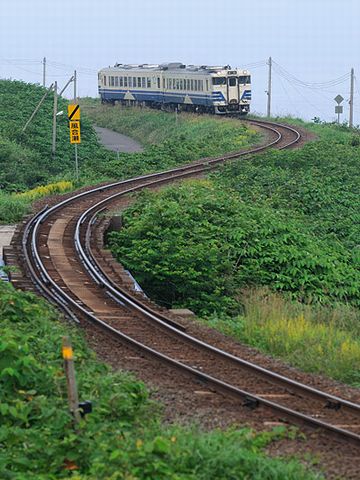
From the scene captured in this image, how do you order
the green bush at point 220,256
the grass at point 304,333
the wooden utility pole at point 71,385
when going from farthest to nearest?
the green bush at point 220,256
the grass at point 304,333
the wooden utility pole at point 71,385

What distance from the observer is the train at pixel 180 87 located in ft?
179

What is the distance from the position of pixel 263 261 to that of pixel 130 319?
6155mm

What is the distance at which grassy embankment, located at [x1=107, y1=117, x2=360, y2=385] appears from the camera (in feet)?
48.7

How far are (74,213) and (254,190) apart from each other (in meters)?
6.01

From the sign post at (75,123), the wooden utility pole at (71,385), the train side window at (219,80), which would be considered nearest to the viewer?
the wooden utility pole at (71,385)

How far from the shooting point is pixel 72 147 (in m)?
49.1

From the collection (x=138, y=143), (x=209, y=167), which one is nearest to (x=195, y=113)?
(x=138, y=143)

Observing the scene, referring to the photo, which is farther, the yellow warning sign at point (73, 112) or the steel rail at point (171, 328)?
the yellow warning sign at point (73, 112)

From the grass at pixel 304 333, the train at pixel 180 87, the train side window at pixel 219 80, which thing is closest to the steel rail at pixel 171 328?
the grass at pixel 304 333

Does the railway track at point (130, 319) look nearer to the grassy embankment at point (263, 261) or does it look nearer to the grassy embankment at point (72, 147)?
the grassy embankment at point (263, 261)

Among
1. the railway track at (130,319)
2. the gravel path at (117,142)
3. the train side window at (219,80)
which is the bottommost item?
the gravel path at (117,142)

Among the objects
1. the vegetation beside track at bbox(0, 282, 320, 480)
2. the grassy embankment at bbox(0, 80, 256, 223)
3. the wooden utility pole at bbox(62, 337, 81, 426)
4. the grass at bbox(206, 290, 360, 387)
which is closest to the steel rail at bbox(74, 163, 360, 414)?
the grass at bbox(206, 290, 360, 387)

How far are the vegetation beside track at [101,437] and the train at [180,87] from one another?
4373cm

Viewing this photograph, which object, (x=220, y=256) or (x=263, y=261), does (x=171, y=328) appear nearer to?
(x=220, y=256)
